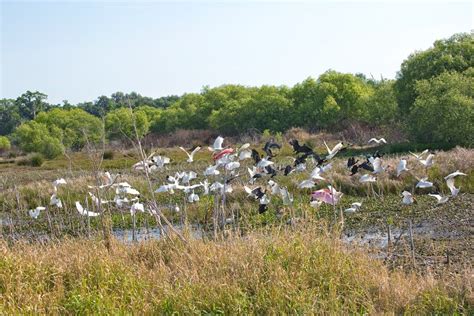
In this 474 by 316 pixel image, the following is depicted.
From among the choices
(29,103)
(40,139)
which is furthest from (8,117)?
(40,139)

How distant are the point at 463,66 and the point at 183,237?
19.5 metres

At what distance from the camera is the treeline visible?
59.7 feet

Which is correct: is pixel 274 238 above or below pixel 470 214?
above

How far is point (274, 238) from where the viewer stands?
5734 millimetres

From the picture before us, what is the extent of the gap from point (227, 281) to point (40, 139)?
1274 inches

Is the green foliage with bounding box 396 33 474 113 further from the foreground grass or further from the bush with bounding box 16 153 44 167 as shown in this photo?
the foreground grass

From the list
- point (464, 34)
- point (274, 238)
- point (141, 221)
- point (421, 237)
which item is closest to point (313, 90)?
point (464, 34)

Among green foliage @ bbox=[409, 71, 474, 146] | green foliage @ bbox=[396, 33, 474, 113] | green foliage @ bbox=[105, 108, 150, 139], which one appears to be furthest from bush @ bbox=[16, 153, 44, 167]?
green foliage @ bbox=[409, 71, 474, 146]

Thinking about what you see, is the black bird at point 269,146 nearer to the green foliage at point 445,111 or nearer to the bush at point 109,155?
the green foliage at point 445,111

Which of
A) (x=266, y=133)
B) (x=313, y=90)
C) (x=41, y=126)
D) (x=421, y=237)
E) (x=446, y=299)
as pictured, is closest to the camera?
(x=446, y=299)

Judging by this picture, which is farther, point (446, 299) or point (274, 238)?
point (274, 238)

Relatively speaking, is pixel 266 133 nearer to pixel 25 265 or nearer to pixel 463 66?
pixel 463 66

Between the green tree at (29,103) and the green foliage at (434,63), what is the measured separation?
185 feet

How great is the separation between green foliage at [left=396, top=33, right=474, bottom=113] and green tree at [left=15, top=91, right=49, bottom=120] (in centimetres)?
5632
